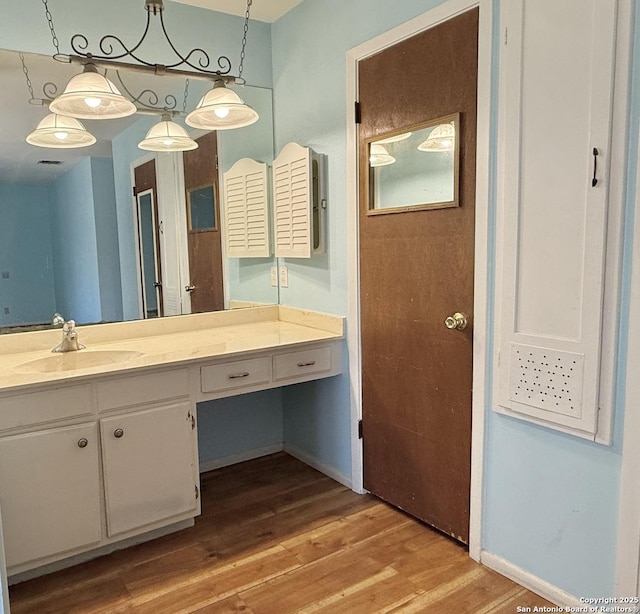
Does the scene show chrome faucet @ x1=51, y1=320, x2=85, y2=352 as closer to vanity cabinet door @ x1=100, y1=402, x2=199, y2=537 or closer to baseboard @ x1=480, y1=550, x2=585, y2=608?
vanity cabinet door @ x1=100, y1=402, x2=199, y2=537

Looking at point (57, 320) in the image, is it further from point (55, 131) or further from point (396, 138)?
point (396, 138)

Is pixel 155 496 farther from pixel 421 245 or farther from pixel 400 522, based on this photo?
pixel 421 245

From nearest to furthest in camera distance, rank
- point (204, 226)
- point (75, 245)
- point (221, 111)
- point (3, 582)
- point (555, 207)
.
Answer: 1. point (3, 582)
2. point (555, 207)
3. point (221, 111)
4. point (75, 245)
5. point (204, 226)

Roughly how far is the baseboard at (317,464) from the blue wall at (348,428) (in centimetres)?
3

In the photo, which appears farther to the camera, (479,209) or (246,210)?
(246,210)

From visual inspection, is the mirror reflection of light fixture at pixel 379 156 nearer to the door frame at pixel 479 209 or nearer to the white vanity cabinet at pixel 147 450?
the door frame at pixel 479 209

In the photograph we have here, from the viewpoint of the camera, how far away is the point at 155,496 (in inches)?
84.0

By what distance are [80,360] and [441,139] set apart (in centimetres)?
176

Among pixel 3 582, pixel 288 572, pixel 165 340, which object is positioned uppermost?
pixel 165 340

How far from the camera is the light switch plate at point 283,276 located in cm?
297

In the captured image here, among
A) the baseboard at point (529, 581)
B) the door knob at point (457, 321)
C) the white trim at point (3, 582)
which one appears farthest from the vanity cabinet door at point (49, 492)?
the baseboard at point (529, 581)

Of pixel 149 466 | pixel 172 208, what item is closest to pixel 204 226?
pixel 172 208

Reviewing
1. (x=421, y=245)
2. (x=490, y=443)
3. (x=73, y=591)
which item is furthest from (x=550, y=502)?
(x=73, y=591)

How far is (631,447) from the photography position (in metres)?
1.52
